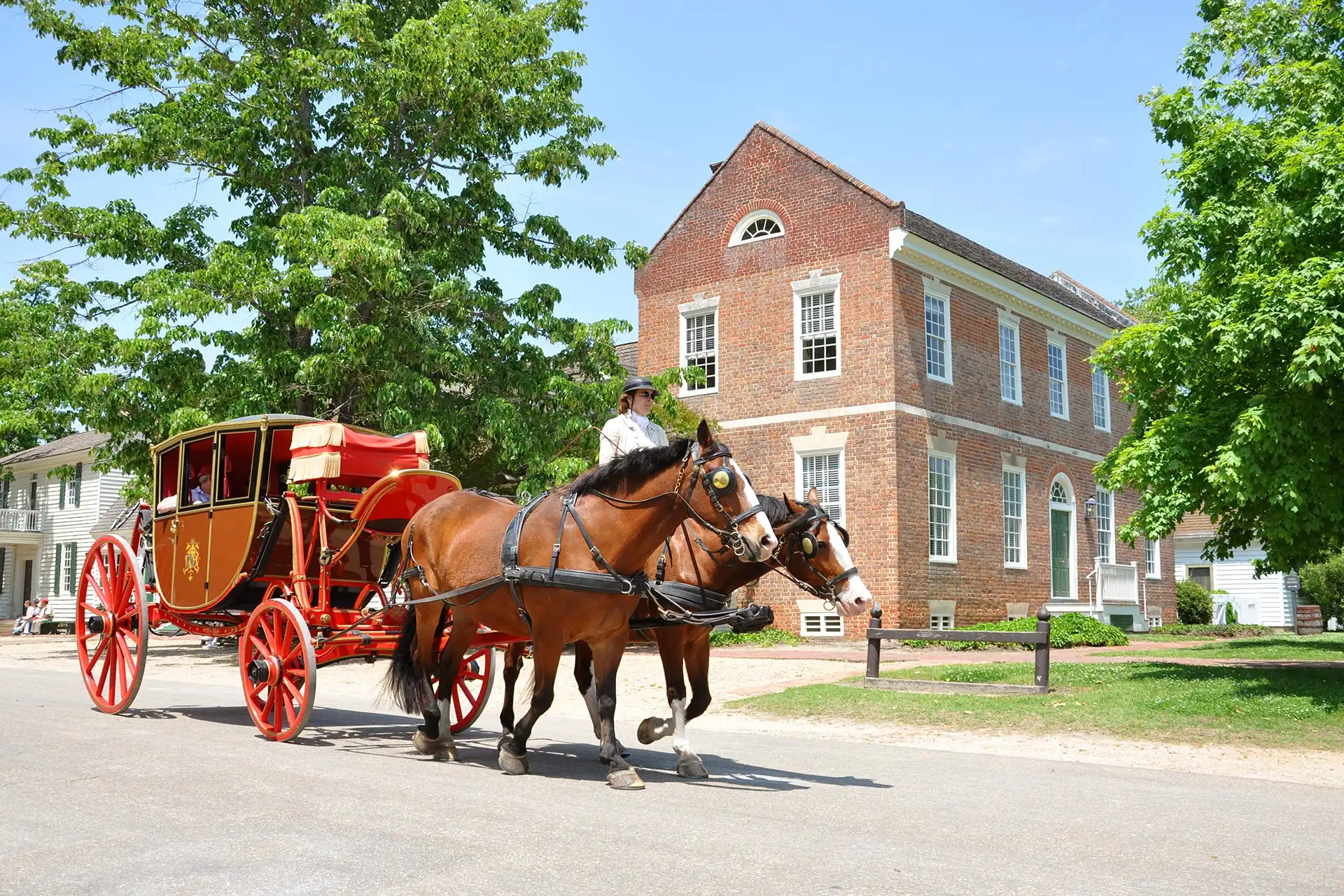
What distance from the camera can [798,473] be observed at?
24.9 meters

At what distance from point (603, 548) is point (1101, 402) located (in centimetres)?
2738

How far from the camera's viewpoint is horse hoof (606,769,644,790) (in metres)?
7.10

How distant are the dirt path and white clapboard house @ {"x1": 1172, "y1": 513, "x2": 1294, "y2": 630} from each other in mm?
22121

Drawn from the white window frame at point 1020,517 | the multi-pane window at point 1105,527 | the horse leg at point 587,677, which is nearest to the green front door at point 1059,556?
the white window frame at point 1020,517

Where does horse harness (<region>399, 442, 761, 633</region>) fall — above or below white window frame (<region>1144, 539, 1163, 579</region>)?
below

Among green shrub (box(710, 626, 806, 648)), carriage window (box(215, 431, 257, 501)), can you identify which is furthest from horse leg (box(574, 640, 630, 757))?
green shrub (box(710, 626, 806, 648))

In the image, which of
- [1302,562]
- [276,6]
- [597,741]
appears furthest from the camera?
[276,6]

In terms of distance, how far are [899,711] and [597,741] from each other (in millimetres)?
3999

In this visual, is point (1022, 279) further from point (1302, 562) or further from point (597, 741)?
point (597, 741)

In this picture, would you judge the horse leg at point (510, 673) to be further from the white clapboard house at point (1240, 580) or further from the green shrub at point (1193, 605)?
the white clapboard house at point (1240, 580)

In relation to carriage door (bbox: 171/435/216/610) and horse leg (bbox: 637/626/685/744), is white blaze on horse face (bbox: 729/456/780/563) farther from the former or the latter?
carriage door (bbox: 171/435/216/610)

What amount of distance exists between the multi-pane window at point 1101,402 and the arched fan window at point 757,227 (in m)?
11.0

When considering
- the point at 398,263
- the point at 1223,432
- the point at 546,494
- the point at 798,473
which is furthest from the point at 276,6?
the point at 1223,432

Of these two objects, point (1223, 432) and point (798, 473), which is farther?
point (798, 473)
